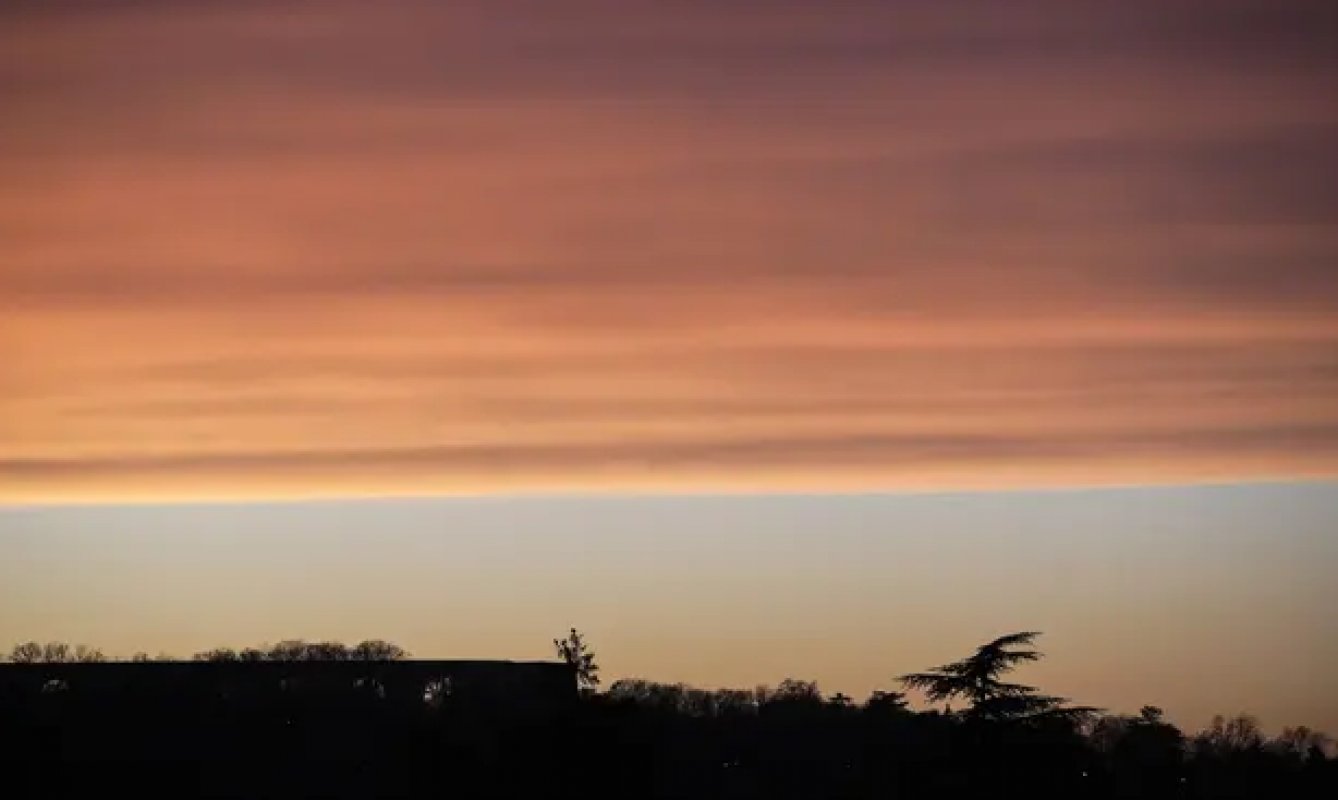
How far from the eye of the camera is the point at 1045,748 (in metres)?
92.4

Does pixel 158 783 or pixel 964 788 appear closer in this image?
pixel 964 788

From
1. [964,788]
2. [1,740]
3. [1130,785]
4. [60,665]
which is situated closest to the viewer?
[964,788]

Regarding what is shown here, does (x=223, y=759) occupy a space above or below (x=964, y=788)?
above

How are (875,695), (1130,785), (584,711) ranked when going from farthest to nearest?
(1130,785), (875,695), (584,711)

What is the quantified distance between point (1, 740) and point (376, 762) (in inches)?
691

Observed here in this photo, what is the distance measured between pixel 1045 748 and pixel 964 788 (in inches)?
147

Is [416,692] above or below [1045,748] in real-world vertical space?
above

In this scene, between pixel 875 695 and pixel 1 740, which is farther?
pixel 875 695

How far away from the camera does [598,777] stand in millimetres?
92438

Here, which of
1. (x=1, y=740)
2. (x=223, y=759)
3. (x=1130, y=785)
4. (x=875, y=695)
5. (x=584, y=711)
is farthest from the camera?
(x=1130, y=785)

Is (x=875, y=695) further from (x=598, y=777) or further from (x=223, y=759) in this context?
(x=598, y=777)

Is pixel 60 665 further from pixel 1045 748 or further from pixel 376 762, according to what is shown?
pixel 1045 748

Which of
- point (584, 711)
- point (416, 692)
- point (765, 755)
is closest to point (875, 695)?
point (765, 755)

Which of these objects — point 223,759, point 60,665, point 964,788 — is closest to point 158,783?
point 223,759
